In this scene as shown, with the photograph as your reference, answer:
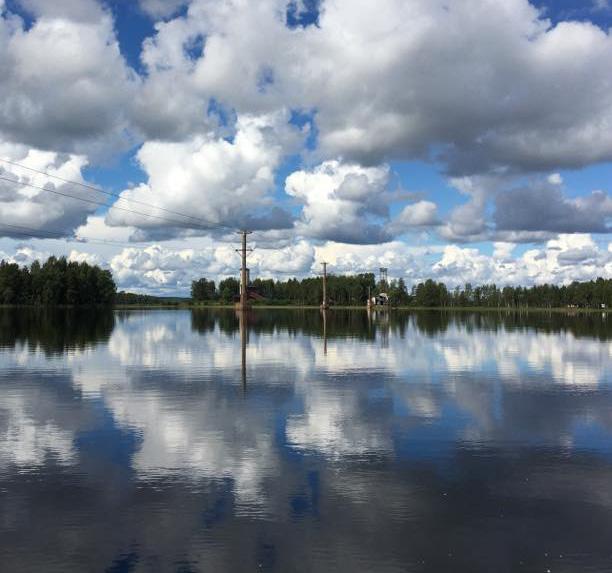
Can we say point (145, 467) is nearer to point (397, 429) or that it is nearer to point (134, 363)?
point (397, 429)

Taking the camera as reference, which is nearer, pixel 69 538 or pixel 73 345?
pixel 69 538

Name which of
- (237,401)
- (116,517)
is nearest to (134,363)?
(237,401)

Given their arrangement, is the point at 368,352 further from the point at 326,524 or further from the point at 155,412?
the point at 326,524

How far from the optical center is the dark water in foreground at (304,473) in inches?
398

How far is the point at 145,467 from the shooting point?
14562 mm

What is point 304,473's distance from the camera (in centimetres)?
1405

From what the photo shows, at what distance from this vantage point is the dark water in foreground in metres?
10.1

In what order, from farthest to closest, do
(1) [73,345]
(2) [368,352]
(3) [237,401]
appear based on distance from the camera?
(1) [73,345] < (2) [368,352] < (3) [237,401]

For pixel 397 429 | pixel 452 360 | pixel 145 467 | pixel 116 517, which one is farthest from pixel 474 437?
pixel 452 360

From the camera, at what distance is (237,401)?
76.1ft

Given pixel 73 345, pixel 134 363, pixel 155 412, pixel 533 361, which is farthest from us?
pixel 73 345

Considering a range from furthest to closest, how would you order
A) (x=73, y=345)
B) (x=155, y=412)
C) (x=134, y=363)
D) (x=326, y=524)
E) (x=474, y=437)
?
(x=73, y=345) → (x=134, y=363) → (x=155, y=412) → (x=474, y=437) → (x=326, y=524)

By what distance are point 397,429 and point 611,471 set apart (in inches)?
242

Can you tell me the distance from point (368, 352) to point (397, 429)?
83.8 ft
